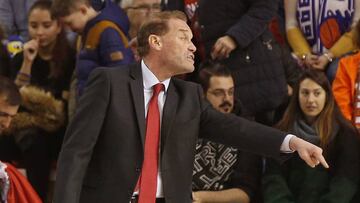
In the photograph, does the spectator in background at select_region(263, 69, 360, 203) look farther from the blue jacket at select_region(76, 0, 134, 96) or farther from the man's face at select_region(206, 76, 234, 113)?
the blue jacket at select_region(76, 0, 134, 96)

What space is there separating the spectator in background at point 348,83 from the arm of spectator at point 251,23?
1.93ft

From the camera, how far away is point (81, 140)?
12.3ft

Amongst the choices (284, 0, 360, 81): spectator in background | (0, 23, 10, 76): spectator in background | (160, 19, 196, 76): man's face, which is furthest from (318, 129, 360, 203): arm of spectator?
(0, 23, 10, 76): spectator in background

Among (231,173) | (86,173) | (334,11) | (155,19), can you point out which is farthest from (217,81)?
(86,173)

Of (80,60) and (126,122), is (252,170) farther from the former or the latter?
(126,122)

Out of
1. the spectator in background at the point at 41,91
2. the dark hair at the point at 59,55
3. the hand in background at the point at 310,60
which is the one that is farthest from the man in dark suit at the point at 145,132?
the dark hair at the point at 59,55

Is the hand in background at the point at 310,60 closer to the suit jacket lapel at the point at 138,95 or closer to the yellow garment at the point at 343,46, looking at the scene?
the yellow garment at the point at 343,46

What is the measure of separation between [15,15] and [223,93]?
214cm

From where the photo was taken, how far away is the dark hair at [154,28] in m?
4.06

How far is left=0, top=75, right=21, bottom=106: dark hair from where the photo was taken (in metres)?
5.41

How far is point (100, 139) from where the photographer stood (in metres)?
3.83

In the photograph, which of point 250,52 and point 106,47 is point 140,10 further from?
point 250,52

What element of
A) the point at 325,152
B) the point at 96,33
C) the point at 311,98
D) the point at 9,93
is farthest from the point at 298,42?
the point at 9,93

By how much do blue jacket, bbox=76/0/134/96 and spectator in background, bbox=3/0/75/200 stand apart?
415 millimetres
